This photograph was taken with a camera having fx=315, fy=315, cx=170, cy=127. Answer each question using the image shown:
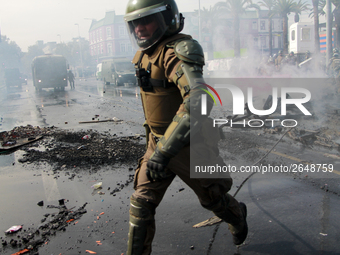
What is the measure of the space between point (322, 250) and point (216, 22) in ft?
169

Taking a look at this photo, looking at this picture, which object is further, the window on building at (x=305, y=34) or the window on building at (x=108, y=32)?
the window on building at (x=108, y=32)

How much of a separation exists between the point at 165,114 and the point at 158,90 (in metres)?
0.18

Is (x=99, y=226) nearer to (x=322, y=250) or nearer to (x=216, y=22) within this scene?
(x=322, y=250)

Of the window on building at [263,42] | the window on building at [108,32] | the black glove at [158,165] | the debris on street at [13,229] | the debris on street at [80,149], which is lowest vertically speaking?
the debris on street at [13,229]

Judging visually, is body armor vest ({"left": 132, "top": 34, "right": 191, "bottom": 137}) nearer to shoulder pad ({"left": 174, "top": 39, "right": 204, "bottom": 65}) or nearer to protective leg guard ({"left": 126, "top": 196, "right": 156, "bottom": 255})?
shoulder pad ({"left": 174, "top": 39, "right": 204, "bottom": 65})

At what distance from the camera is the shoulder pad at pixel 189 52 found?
1.93 metres

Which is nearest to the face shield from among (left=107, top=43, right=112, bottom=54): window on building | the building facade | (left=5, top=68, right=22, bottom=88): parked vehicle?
(left=5, top=68, right=22, bottom=88): parked vehicle

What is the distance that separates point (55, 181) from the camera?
182 inches

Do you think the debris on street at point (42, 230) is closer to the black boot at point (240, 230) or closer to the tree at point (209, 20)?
the black boot at point (240, 230)

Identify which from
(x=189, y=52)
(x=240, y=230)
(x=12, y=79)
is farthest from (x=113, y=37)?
(x=189, y=52)

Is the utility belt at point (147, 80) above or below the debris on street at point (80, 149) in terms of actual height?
above

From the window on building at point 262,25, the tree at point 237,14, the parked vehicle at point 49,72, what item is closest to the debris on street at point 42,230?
the parked vehicle at point 49,72

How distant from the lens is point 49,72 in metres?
26.0

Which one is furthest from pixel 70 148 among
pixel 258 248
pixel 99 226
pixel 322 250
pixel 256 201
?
pixel 322 250
